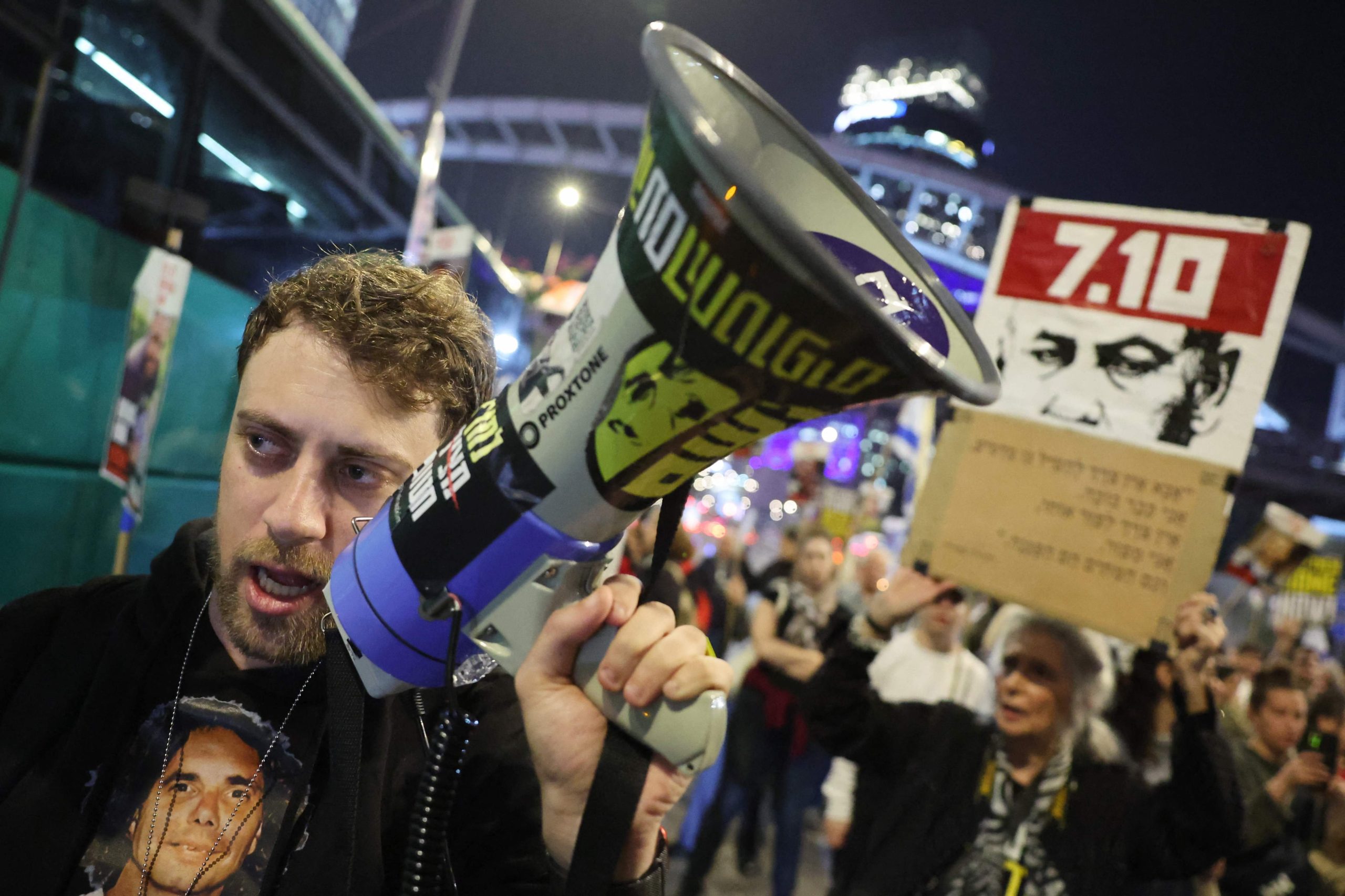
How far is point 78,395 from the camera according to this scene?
4016 mm

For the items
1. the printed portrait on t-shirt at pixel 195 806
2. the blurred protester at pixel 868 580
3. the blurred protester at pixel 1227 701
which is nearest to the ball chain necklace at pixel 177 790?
the printed portrait on t-shirt at pixel 195 806

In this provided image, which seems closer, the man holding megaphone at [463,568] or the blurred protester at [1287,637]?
the man holding megaphone at [463,568]

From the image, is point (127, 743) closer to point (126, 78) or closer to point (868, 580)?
point (126, 78)

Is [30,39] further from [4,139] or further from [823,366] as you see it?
[823,366]

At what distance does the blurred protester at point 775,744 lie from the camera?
4.48 m

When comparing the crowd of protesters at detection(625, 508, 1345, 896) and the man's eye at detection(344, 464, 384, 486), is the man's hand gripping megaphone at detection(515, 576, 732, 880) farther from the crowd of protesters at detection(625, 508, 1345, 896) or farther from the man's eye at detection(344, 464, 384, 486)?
the crowd of protesters at detection(625, 508, 1345, 896)

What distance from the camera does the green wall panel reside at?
3.59m

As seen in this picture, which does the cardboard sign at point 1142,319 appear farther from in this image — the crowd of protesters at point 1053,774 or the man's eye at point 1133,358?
the crowd of protesters at point 1053,774

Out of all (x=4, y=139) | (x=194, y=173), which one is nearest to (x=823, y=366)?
(x=4, y=139)

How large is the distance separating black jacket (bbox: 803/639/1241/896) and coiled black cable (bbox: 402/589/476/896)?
179 centimetres

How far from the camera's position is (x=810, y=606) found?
493 cm

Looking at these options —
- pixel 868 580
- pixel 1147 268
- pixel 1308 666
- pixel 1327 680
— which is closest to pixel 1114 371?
pixel 1147 268

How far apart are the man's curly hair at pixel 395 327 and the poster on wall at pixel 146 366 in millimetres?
2175

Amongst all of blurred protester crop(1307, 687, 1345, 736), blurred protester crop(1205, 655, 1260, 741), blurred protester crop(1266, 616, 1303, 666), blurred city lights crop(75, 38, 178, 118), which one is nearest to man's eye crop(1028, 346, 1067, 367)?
blurred protester crop(1205, 655, 1260, 741)
